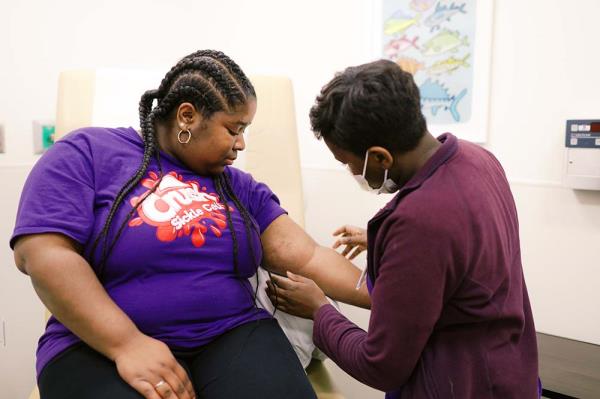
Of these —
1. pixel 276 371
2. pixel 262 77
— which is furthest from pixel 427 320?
pixel 262 77

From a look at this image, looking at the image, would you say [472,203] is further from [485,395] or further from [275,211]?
[275,211]

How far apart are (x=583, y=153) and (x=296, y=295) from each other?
837 mm

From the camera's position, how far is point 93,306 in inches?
37.2

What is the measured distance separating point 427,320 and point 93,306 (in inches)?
23.8

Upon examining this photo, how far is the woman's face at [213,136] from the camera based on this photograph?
3.71 ft

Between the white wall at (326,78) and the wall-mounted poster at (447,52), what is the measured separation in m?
Result: 0.04

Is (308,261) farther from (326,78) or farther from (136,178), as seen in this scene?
(326,78)

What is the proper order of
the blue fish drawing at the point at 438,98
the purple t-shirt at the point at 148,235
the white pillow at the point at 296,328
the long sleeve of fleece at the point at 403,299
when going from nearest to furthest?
1. the long sleeve of fleece at the point at 403,299
2. the purple t-shirt at the point at 148,235
3. the white pillow at the point at 296,328
4. the blue fish drawing at the point at 438,98

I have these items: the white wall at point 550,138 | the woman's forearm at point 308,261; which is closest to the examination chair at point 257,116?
the woman's forearm at point 308,261

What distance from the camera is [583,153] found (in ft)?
4.32

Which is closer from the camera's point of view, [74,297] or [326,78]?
[74,297]

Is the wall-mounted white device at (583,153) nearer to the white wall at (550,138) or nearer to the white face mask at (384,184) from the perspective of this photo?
the white wall at (550,138)

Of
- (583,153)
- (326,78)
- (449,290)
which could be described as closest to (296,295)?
(449,290)

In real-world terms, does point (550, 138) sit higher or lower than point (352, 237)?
higher
